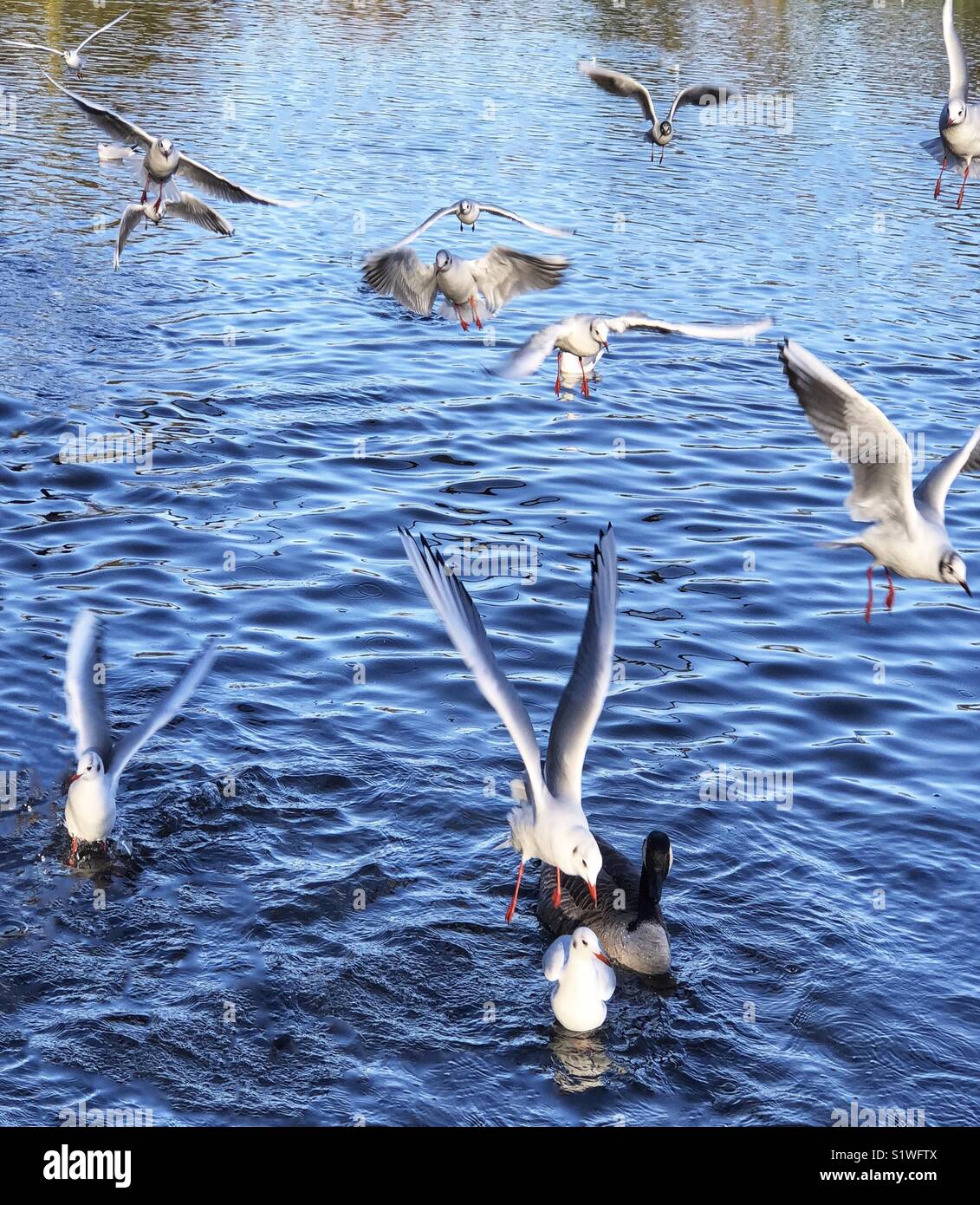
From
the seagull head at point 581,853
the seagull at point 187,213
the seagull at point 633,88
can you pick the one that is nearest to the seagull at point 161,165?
the seagull at point 187,213

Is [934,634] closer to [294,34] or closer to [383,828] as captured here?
[383,828]

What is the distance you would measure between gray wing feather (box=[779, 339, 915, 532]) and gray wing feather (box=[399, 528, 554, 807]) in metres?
2.53

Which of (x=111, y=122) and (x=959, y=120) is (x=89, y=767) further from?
(x=959, y=120)

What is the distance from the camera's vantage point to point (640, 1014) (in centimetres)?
1001

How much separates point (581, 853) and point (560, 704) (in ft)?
2.99

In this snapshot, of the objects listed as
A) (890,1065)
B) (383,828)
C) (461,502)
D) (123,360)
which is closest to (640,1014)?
(890,1065)

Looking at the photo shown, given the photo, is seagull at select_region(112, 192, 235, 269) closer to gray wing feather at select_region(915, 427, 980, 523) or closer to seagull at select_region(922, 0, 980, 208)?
seagull at select_region(922, 0, 980, 208)

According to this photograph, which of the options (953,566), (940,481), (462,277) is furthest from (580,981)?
(462,277)

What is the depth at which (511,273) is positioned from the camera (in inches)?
627

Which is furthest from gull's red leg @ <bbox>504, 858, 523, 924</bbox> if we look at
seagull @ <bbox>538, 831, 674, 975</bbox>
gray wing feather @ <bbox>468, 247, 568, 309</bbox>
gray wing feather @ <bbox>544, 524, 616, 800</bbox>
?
gray wing feather @ <bbox>468, 247, 568, 309</bbox>

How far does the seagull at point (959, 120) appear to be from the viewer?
49.6ft

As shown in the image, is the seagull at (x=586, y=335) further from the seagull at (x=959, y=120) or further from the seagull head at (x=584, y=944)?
the seagull at (x=959, y=120)

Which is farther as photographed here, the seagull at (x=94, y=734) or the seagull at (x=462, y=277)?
the seagull at (x=462, y=277)

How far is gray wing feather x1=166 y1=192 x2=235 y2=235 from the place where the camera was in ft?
60.9
